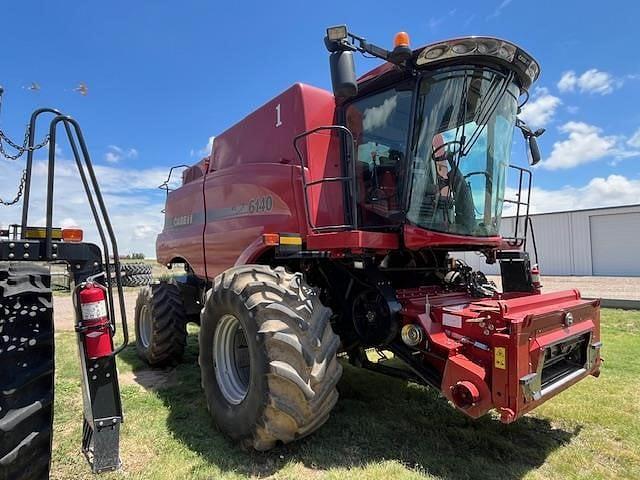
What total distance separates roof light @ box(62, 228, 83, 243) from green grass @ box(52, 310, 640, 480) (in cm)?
172

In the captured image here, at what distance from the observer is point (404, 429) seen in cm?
412

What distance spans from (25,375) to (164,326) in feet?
13.0

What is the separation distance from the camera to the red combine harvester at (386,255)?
341cm

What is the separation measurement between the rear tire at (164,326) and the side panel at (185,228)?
514 millimetres

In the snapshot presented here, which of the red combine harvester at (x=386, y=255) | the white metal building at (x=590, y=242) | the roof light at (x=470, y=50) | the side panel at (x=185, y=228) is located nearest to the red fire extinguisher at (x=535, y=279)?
the red combine harvester at (x=386, y=255)

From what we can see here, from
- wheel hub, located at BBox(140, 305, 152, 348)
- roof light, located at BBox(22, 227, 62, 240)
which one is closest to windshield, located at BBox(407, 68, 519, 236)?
roof light, located at BBox(22, 227, 62, 240)

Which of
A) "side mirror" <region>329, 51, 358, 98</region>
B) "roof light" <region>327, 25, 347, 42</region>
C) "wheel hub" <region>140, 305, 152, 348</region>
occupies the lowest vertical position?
"wheel hub" <region>140, 305, 152, 348</region>

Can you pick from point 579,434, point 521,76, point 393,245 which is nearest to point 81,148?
point 393,245

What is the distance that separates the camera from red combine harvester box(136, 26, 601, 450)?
11.2 feet

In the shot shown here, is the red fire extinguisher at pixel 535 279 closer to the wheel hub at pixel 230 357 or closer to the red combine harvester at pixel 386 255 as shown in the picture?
the red combine harvester at pixel 386 255

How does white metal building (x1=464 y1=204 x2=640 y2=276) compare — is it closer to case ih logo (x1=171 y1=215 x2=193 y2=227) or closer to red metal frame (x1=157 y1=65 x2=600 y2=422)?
case ih logo (x1=171 y1=215 x2=193 y2=227)

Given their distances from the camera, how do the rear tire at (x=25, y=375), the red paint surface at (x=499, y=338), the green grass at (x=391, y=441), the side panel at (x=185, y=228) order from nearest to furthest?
the rear tire at (x=25, y=375) → the red paint surface at (x=499, y=338) → the green grass at (x=391, y=441) → the side panel at (x=185, y=228)

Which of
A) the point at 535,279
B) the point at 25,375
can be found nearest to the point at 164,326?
the point at 25,375

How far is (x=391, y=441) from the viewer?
3.86 m
